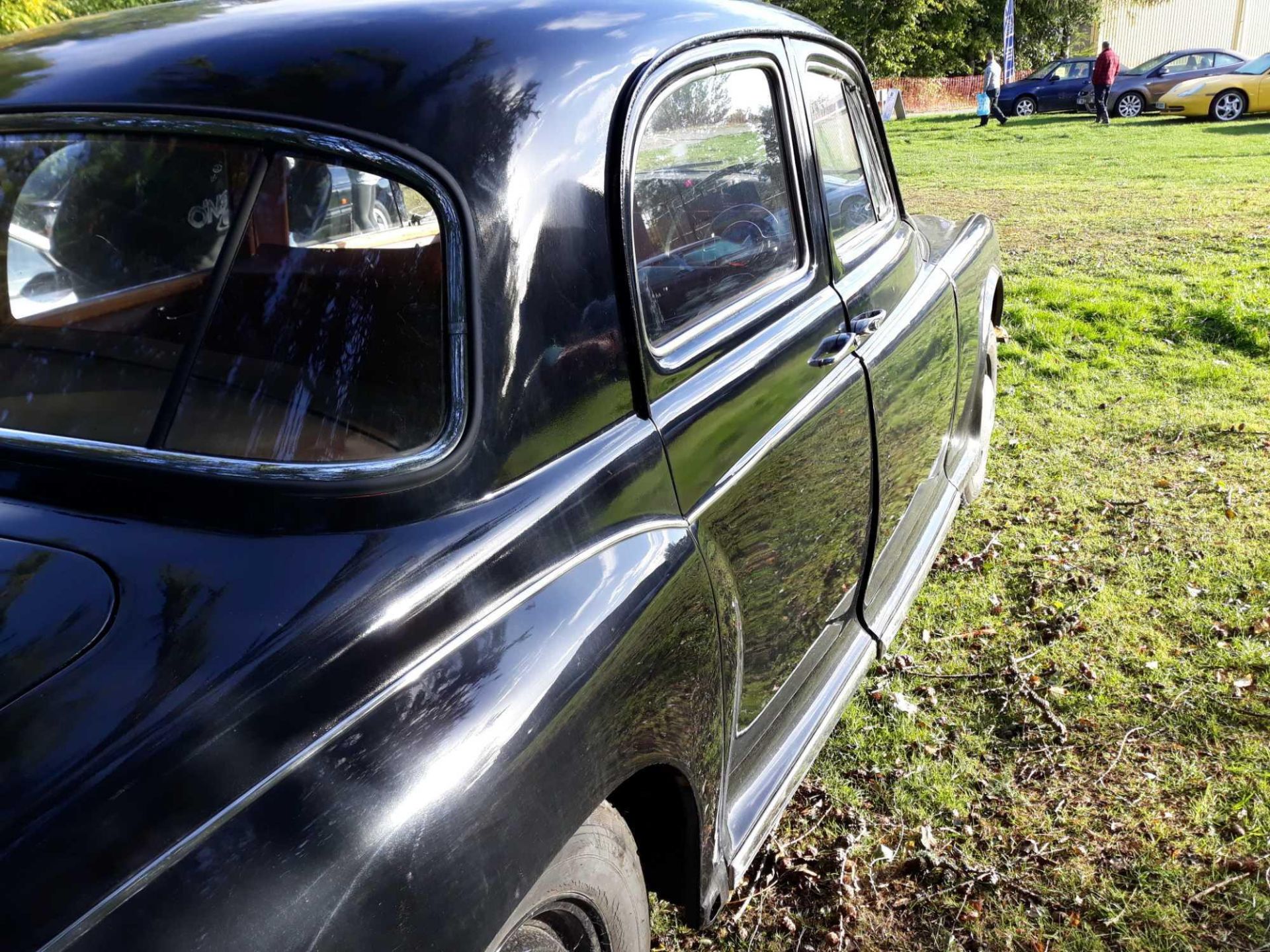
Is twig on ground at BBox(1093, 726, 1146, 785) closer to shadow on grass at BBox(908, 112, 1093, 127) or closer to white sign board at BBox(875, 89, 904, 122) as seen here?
shadow on grass at BBox(908, 112, 1093, 127)

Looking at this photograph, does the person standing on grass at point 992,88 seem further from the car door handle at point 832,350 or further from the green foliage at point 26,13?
the car door handle at point 832,350

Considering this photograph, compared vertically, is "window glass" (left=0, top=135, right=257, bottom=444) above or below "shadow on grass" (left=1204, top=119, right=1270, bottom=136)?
above

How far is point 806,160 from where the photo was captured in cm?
275

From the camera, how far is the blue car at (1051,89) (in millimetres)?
25188

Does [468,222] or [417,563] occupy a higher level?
[468,222]

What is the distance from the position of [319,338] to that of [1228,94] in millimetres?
23776

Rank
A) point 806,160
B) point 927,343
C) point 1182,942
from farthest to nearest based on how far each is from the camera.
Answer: point 927,343 < point 806,160 < point 1182,942

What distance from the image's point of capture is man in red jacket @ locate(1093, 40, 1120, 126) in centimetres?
2166

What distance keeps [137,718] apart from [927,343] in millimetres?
2727

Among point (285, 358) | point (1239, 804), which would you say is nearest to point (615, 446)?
point (285, 358)

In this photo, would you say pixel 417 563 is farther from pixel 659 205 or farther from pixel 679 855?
pixel 659 205

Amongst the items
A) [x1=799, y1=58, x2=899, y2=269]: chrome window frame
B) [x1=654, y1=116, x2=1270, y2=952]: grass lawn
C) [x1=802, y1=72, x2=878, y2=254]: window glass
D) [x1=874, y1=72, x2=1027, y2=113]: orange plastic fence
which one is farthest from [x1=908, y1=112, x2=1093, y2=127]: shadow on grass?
[x1=802, y1=72, x2=878, y2=254]: window glass

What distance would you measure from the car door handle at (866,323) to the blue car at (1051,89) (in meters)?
24.7

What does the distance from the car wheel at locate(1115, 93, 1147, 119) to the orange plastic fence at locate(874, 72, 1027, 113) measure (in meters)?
10.4
